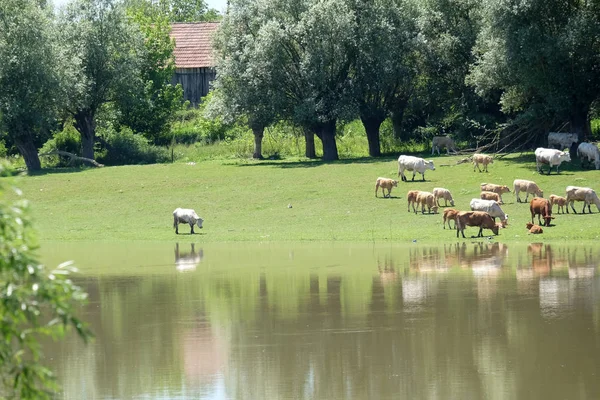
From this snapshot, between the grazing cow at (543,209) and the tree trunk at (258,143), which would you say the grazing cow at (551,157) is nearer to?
the grazing cow at (543,209)

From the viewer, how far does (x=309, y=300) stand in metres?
22.7

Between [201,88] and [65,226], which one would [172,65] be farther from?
[65,226]

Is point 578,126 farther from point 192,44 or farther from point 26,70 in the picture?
point 192,44

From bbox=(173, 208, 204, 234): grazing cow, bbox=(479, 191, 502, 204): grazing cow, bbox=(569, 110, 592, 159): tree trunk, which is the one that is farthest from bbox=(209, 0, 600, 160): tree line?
bbox=(173, 208, 204, 234): grazing cow

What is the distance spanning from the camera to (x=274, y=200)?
4284 centimetres

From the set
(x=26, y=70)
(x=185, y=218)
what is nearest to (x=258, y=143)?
(x=26, y=70)

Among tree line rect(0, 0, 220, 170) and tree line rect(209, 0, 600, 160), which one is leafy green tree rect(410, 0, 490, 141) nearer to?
tree line rect(209, 0, 600, 160)

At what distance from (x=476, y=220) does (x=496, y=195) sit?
16.4ft

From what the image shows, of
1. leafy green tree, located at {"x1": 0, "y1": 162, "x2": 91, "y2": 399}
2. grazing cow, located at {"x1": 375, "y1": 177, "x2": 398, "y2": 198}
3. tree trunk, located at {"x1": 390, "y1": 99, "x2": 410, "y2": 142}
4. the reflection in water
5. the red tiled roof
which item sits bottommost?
the reflection in water

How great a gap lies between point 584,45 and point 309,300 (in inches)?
1063

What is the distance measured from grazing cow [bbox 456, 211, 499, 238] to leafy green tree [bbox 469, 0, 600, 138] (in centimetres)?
1455

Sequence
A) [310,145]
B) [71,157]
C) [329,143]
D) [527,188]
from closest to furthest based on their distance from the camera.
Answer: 1. [527,188]
2. [329,143]
3. [310,145]
4. [71,157]

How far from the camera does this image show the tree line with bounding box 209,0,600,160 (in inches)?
2056

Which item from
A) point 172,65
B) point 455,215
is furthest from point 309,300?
point 172,65
